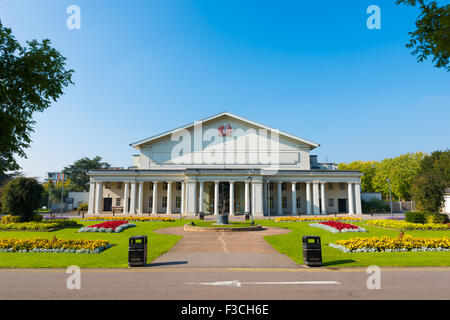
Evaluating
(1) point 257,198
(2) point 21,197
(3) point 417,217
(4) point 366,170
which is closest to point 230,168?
(1) point 257,198

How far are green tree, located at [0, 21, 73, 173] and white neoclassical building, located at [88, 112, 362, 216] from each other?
34.9 m

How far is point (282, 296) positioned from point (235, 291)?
1.30 meters

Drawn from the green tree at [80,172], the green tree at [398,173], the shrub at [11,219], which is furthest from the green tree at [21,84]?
the green tree at [80,172]

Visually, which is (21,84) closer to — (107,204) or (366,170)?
(107,204)

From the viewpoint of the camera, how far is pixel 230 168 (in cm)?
4609

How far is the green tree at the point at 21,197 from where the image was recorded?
77.3 ft

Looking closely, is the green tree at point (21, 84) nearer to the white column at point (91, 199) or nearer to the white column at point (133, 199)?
the white column at point (133, 199)

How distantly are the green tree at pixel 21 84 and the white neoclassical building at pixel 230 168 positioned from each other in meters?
34.9

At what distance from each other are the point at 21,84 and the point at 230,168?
125ft

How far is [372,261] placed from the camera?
423 inches

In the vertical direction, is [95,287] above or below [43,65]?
below

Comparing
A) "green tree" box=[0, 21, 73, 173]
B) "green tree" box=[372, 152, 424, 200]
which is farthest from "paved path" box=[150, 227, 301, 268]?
"green tree" box=[372, 152, 424, 200]
